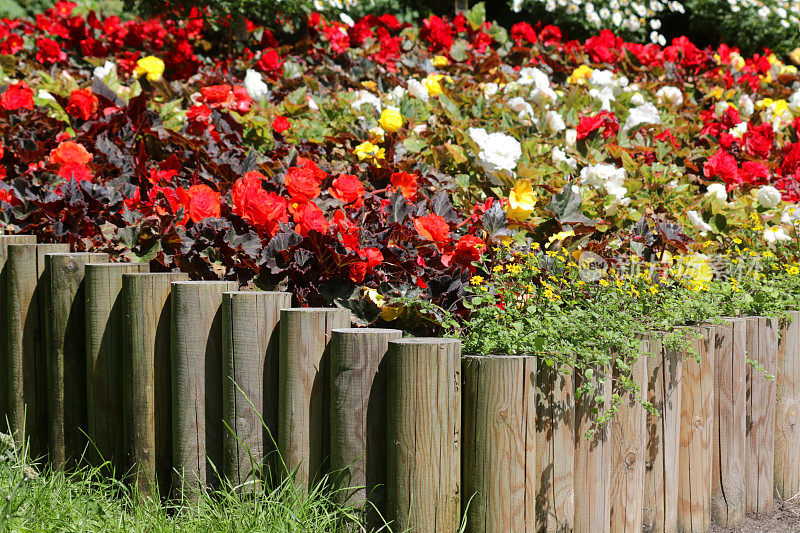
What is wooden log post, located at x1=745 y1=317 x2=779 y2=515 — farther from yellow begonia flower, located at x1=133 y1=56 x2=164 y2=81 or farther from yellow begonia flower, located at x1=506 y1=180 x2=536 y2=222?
yellow begonia flower, located at x1=133 y1=56 x2=164 y2=81

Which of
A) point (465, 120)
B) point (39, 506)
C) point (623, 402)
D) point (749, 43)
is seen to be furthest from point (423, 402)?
point (749, 43)

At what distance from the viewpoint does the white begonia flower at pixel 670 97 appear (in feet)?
16.4

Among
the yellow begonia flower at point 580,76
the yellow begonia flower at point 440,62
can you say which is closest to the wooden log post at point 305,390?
the yellow begonia flower at point 580,76

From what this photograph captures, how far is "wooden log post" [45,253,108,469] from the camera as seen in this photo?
264 centimetres

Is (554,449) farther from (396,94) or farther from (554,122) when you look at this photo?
(396,94)

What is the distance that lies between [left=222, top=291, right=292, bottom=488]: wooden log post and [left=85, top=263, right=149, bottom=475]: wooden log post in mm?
461

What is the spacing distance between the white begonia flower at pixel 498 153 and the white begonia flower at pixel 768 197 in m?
1.21

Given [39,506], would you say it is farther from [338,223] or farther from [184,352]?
[338,223]

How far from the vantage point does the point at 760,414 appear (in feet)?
9.28

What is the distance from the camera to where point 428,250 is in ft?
8.61

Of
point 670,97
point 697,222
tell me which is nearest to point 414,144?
point 697,222

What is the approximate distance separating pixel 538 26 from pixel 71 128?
402 centimetres

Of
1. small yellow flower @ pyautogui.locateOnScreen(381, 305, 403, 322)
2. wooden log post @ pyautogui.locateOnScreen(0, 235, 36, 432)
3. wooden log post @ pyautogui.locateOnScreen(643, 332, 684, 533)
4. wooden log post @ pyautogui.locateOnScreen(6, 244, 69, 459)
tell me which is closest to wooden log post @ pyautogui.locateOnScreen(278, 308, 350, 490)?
small yellow flower @ pyautogui.locateOnScreen(381, 305, 403, 322)

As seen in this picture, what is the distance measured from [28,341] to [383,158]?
1.63 m
